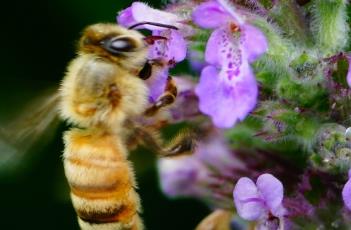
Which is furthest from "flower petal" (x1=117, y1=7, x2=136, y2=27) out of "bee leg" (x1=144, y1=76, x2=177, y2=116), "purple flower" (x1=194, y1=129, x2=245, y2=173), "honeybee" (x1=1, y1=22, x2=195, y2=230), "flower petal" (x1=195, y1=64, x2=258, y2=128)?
"purple flower" (x1=194, y1=129, x2=245, y2=173)

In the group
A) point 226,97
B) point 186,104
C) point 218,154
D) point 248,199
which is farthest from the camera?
point 218,154

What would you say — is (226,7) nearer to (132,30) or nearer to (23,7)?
(132,30)

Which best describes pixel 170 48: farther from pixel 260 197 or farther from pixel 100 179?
pixel 260 197

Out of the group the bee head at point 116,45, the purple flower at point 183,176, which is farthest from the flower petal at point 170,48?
the purple flower at point 183,176

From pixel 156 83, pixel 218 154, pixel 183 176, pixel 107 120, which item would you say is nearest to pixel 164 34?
pixel 156 83

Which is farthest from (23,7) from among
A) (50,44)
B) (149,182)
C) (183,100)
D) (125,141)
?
(125,141)

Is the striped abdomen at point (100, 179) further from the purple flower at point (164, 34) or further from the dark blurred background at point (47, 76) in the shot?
the dark blurred background at point (47, 76)

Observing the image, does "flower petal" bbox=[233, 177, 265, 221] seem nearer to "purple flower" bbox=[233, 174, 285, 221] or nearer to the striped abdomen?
"purple flower" bbox=[233, 174, 285, 221]

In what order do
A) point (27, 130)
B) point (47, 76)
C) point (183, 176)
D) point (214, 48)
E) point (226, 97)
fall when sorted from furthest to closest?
point (47, 76) < point (183, 176) < point (27, 130) < point (214, 48) < point (226, 97)
